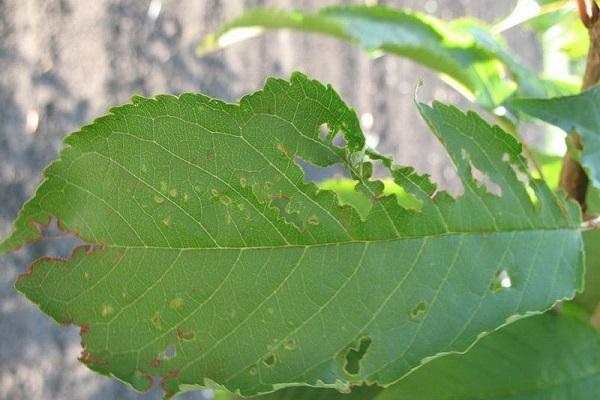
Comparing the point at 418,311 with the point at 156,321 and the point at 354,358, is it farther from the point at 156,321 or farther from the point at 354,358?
the point at 156,321

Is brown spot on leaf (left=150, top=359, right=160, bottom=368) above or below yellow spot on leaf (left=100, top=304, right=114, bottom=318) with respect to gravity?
below

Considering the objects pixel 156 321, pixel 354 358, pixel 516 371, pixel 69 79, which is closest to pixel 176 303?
pixel 156 321

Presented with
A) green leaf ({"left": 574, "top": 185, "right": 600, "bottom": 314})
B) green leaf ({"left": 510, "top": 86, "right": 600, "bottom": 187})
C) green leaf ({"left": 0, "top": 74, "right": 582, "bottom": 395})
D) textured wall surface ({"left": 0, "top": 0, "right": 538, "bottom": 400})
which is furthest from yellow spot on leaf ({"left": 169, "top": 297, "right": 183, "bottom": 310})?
textured wall surface ({"left": 0, "top": 0, "right": 538, "bottom": 400})

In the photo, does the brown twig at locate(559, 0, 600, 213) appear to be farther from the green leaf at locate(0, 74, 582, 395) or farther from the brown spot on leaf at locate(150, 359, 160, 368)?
the brown spot on leaf at locate(150, 359, 160, 368)

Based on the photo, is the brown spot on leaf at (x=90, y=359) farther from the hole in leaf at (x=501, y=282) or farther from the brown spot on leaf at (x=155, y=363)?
the hole in leaf at (x=501, y=282)

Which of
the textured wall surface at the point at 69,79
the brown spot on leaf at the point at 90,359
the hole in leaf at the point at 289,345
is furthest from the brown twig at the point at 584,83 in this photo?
the textured wall surface at the point at 69,79

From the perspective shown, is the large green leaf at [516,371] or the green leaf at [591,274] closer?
the large green leaf at [516,371]
